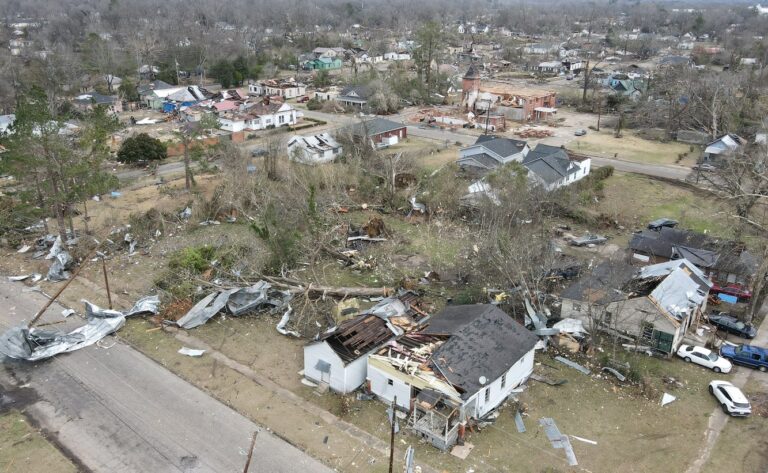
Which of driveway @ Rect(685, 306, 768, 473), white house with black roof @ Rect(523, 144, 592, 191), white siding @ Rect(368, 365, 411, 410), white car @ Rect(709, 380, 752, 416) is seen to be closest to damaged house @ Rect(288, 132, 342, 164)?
white house with black roof @ Rect(523, 144, 592, 191)

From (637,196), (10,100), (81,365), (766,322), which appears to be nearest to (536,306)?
(766,322)

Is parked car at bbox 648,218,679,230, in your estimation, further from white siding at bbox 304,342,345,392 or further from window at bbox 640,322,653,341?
white siding at bbox 304,342,345,392

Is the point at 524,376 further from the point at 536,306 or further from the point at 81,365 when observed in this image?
the point at 81,365

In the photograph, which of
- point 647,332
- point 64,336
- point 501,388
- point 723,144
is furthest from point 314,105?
point 501,388

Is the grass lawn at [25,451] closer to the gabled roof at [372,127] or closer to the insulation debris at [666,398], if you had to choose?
the insulation debris at [666,398]

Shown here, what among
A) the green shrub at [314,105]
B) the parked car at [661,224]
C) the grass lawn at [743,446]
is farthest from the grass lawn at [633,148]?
the grass lawn at [743,446]
